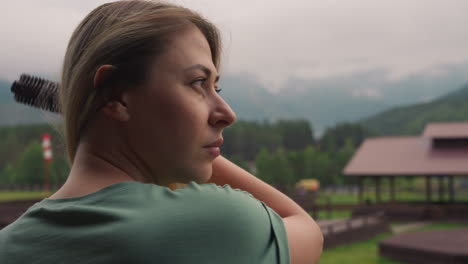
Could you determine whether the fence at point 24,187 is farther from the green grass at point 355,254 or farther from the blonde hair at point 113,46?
the blonde hair at point 113,46

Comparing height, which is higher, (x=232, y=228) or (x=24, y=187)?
(x=232, y=228)

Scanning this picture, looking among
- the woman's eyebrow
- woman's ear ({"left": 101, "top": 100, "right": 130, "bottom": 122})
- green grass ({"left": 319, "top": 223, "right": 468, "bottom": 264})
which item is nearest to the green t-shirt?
woman's ear ({"left": 101, "top": 100, "right": 130, "bottom": 122})

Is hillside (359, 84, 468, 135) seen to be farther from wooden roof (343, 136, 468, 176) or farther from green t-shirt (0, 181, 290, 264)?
green t-shirt (0, 181, 290, 264)

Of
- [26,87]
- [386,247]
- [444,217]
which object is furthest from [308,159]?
[26,87]

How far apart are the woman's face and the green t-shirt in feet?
0.22

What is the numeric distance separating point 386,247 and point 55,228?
15316 millimetres

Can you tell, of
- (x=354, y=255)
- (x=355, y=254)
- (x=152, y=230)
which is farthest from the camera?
(x=355, y=254)

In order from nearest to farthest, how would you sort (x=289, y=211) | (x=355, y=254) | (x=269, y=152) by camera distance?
1. (x=289, y=211)
2. (x=355, y=254)
3. (x=269, y=152)

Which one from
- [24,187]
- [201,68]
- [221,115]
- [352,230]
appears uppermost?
[201,68]

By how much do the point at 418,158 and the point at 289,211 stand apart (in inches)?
1175

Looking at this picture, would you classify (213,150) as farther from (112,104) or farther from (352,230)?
(352,230)

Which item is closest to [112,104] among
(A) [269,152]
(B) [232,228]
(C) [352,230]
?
(B) [232,228]

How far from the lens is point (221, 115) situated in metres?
1.13

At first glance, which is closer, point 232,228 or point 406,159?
point 232,228
